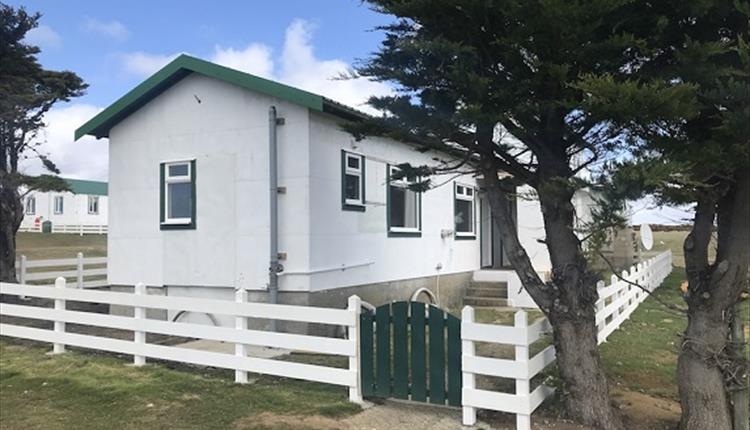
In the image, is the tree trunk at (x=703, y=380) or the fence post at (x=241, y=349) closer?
the tree trunk at (x=703, y=380)

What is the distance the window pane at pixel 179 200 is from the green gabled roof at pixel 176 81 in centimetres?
170

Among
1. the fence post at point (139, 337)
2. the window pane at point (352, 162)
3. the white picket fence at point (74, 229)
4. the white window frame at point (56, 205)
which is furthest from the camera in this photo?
the white window frame at point (56, 205)

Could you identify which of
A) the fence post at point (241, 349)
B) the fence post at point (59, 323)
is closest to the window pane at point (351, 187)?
the fence post at point (241, 349)

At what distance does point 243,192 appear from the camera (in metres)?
9.90

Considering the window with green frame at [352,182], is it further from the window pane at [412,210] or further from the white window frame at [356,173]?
A: the window pane at [412,210]

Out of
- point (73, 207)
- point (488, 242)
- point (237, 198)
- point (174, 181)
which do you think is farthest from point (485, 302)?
point (73, 207)

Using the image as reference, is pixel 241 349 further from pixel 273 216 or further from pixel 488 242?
pixel 488 242

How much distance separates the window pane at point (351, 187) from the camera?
10.5 meters

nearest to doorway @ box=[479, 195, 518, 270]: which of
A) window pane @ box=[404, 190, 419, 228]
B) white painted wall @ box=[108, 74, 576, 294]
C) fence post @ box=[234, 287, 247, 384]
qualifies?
window pane @ box=[404, 190, 419, 228]

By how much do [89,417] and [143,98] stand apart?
257 inches

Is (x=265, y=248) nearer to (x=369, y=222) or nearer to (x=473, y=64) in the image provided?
(x=369, y=222)

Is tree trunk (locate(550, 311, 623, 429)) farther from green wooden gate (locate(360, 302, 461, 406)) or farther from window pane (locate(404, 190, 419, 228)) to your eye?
window pane (locate(404, 190, 419, 228))

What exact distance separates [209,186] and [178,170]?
0.84 meters

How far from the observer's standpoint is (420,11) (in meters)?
5.17
